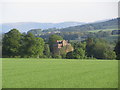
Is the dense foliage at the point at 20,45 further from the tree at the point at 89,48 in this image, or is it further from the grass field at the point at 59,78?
the grass field at the point at 59,78

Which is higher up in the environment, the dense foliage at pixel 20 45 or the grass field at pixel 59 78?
the dense foliage at pixel 20 45

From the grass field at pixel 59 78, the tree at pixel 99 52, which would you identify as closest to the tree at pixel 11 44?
the tree at pixel 99 52

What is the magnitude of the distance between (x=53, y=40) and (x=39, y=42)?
88.2ft

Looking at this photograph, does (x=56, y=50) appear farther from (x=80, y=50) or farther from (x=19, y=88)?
(x=19, y=88)

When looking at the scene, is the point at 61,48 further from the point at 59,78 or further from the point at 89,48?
the point at 59,78

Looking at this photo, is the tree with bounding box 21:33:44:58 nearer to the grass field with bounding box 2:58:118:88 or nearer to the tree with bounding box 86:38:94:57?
the tree with bounding box 86:38:94:57

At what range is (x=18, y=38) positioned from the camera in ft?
235

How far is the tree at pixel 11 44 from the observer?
6831 cm

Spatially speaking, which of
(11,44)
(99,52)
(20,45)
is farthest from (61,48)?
(11,44)

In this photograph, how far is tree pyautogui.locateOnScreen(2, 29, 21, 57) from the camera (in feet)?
224

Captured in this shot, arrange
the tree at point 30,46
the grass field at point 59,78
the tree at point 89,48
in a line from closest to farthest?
the grass field at point 59,78 < the tree at point 30,46 < the tree at point 89,48

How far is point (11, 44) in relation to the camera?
69.8m

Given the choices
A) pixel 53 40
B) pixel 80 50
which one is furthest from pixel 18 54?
pixel 53 40

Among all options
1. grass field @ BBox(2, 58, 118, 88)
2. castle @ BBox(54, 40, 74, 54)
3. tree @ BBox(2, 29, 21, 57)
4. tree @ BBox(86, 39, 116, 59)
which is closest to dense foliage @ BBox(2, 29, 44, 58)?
tree @ BBox(2, 29, 21, 57)
